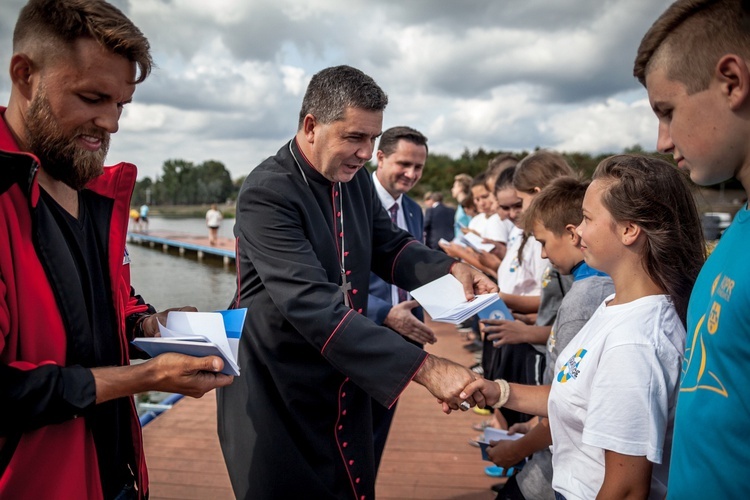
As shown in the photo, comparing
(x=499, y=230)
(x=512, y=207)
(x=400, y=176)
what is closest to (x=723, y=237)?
(x=400, y=176)

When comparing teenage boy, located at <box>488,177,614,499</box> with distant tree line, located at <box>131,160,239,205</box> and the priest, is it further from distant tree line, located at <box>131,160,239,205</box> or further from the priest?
distant tree line, located at <box>131,160,239,205</box>

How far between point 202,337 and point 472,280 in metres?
1.44

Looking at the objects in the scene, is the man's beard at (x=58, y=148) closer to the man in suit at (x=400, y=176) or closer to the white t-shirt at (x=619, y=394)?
the white t-shirt at (x=619, y=394)

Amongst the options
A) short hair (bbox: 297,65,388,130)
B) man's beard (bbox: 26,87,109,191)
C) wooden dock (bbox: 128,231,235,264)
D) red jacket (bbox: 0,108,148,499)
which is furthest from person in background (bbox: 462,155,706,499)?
wooden dock (bbox: 128,231,235,264)

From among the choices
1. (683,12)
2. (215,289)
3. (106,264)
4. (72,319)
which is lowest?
(215,289)

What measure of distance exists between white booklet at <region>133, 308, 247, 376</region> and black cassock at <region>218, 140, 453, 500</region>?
0.37 meters

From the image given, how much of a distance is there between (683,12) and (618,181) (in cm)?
61

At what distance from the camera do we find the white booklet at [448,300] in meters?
2.12

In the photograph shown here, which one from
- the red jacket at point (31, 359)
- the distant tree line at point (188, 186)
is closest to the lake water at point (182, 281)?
the red jacket at point (31, 359)

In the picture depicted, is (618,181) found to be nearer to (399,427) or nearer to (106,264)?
(106,264)

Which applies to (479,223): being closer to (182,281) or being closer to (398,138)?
(398,138)

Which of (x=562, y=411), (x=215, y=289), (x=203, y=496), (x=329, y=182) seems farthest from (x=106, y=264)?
(x=215, y=289)

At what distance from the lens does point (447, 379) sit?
5.99 ft

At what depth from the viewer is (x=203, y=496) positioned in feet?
10.8
